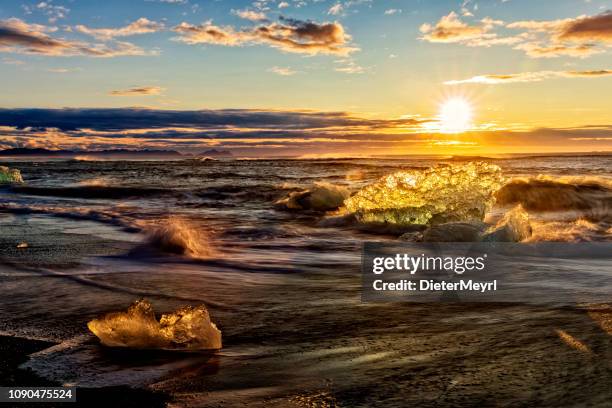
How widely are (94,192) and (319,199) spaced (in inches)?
482

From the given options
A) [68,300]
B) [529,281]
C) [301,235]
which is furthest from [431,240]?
[68,300]

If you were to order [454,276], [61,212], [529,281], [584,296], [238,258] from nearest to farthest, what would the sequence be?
[584,296], [529,281], [454,276], [238,258], [61,212]

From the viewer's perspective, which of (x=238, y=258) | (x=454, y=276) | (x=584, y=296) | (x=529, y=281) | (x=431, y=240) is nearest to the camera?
(x=584, y=296)

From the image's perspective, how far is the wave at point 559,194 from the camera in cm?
1466

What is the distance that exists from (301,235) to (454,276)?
4626 millimetres

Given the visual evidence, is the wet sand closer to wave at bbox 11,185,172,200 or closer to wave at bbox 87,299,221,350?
wave at bbox 87,299,221,350

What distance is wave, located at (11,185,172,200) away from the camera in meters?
22.4

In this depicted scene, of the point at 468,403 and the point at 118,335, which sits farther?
the point at 118,335

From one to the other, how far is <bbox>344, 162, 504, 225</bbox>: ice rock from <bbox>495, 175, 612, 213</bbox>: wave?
421 centimetres

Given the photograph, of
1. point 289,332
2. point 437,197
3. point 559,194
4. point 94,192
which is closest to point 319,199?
point 437,197

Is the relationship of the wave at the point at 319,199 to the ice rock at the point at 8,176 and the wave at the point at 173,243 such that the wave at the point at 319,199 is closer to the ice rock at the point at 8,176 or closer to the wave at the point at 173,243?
the wave at the point at 173,243

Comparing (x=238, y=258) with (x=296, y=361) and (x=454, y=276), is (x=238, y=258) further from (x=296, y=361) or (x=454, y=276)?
(x=296, y=361)

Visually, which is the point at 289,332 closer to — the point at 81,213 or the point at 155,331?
the point at 155,331

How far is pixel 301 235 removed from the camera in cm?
1016
